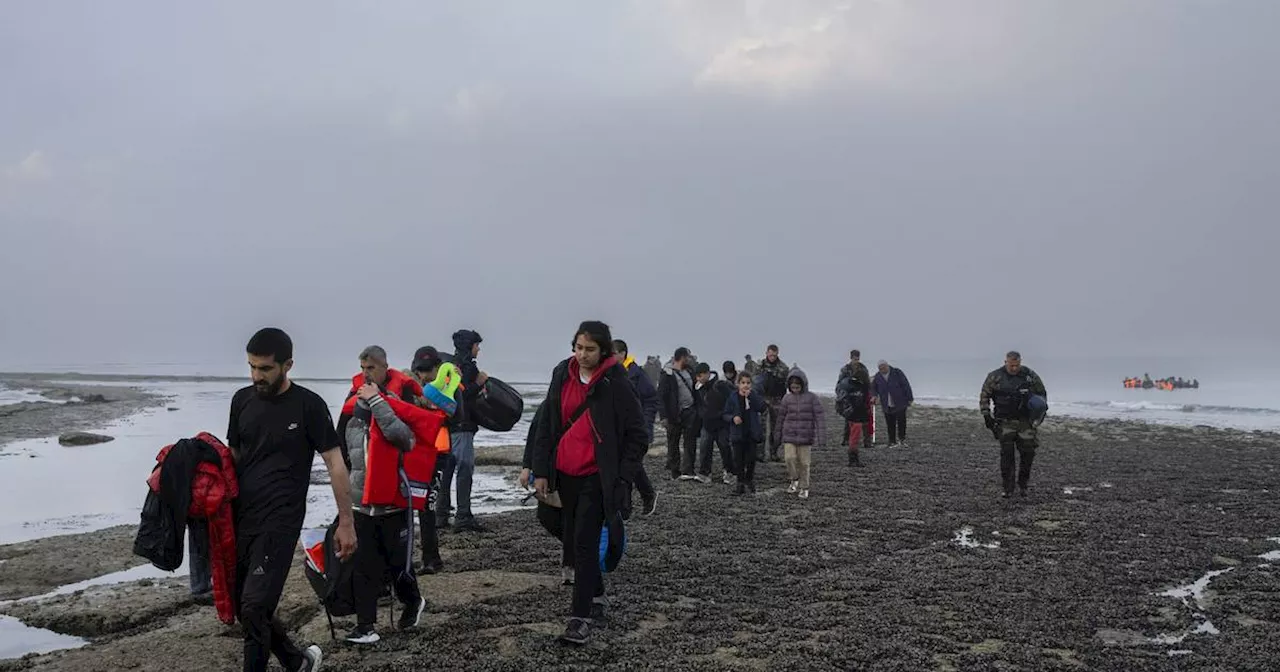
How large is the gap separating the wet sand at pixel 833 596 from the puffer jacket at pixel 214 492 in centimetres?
114

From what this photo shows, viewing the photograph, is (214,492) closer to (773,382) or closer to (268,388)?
(268,388)

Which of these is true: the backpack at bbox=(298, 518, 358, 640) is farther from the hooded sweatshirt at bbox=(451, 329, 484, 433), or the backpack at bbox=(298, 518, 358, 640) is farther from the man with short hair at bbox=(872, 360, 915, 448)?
the man with short hair at bbox=(872, 360, 915, 448)

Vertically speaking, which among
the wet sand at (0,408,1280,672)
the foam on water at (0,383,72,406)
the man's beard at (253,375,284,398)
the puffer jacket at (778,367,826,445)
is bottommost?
the wet sand at (0,408,1280,672)

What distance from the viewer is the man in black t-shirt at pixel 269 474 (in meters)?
4.57

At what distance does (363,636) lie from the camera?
5836mm

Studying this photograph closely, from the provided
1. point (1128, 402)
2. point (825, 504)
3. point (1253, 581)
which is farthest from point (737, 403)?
point (1128, 402)

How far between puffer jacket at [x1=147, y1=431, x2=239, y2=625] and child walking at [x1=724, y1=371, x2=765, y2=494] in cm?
948

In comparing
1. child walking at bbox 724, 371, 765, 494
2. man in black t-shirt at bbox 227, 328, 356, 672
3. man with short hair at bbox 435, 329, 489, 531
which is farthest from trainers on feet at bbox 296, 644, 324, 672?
child walking at bbox 724, 371, 765, 494

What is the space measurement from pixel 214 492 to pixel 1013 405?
36.6ft

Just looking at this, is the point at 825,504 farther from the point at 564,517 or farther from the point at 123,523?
the point at 123,523

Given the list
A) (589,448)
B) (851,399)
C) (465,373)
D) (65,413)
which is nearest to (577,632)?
(589,448)

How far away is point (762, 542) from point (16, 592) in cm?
742

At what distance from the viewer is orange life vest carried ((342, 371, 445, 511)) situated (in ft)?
19.9

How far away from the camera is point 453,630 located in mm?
6191
